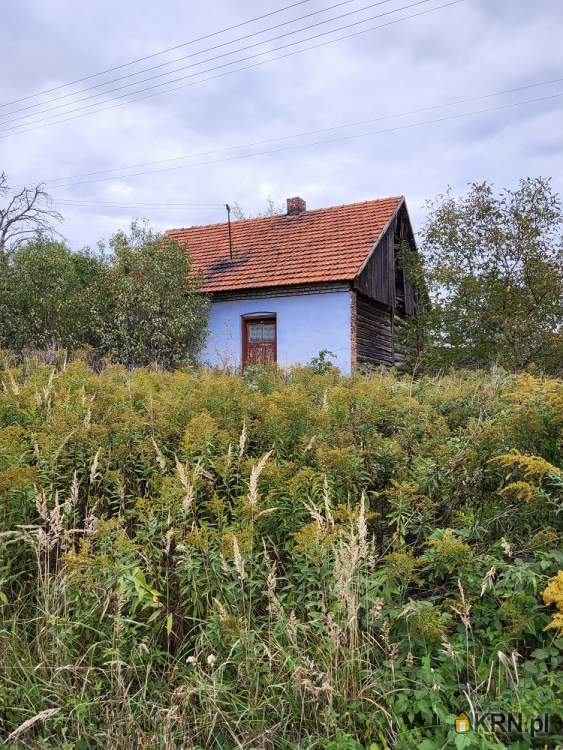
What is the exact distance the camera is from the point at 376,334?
1677 cm

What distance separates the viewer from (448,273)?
1428cm

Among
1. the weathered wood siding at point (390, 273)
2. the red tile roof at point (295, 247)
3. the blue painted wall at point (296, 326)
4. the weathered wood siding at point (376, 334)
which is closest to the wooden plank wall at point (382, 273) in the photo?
the weathered wood siding at point (390, 273)

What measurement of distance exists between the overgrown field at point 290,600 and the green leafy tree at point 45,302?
11440 millimetres

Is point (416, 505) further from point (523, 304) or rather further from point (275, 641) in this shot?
point (523, 304)

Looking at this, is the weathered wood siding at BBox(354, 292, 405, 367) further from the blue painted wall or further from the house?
the blue painted wall

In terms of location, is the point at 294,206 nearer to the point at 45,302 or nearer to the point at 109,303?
the point at 109,303

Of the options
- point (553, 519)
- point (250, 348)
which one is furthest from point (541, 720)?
point (250, 348)

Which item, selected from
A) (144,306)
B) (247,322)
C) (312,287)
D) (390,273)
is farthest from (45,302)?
(390,273)

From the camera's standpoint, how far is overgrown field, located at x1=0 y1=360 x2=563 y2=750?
228cm

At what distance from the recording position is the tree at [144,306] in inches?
550

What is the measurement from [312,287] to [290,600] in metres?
13.2

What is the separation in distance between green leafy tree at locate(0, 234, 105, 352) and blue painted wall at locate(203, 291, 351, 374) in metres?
3.45

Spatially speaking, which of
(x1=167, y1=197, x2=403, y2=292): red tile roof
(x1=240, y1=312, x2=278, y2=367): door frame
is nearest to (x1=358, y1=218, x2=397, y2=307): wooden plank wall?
(x1=167, y1=197, x2=403, y2=292): red tile roof

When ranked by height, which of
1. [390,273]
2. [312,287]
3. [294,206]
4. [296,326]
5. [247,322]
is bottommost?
[296,326]
